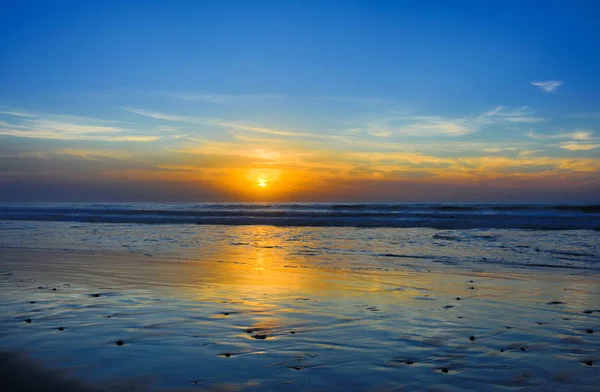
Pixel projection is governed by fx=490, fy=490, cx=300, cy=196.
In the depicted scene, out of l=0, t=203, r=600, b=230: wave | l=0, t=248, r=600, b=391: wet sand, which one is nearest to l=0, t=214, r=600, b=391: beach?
l=0, t=248, r=600, b=391: wet sand

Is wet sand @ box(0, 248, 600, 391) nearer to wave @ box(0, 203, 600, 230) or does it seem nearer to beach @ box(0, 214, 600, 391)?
beach @ box(0, 214, 600, 391)

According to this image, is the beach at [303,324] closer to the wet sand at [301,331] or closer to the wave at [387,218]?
the wet sand at [301,331]

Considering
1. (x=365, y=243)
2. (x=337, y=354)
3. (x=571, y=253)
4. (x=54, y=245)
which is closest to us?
(x=337, y=354)

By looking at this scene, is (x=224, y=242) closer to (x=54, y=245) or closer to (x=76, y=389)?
(x=54, y=245)

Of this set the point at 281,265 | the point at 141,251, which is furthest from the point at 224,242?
the point at 281,265

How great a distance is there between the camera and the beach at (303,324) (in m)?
4.35

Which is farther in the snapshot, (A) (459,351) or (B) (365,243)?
(B) (365,243)

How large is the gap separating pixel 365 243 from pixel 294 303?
1145 centimetres

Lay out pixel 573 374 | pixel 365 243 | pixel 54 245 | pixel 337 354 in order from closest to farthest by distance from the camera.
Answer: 1. pixel 573 374
2. pixel 337 354
3. pixel 54 245
4. pixel 365 243

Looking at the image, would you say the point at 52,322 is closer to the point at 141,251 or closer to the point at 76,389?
the point at 76,389

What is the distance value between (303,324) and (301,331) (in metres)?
0.34

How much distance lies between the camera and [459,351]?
16.7ft

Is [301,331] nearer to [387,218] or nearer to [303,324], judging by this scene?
[303,324]

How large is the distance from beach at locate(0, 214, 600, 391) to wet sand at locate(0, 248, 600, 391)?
22 millimetres
